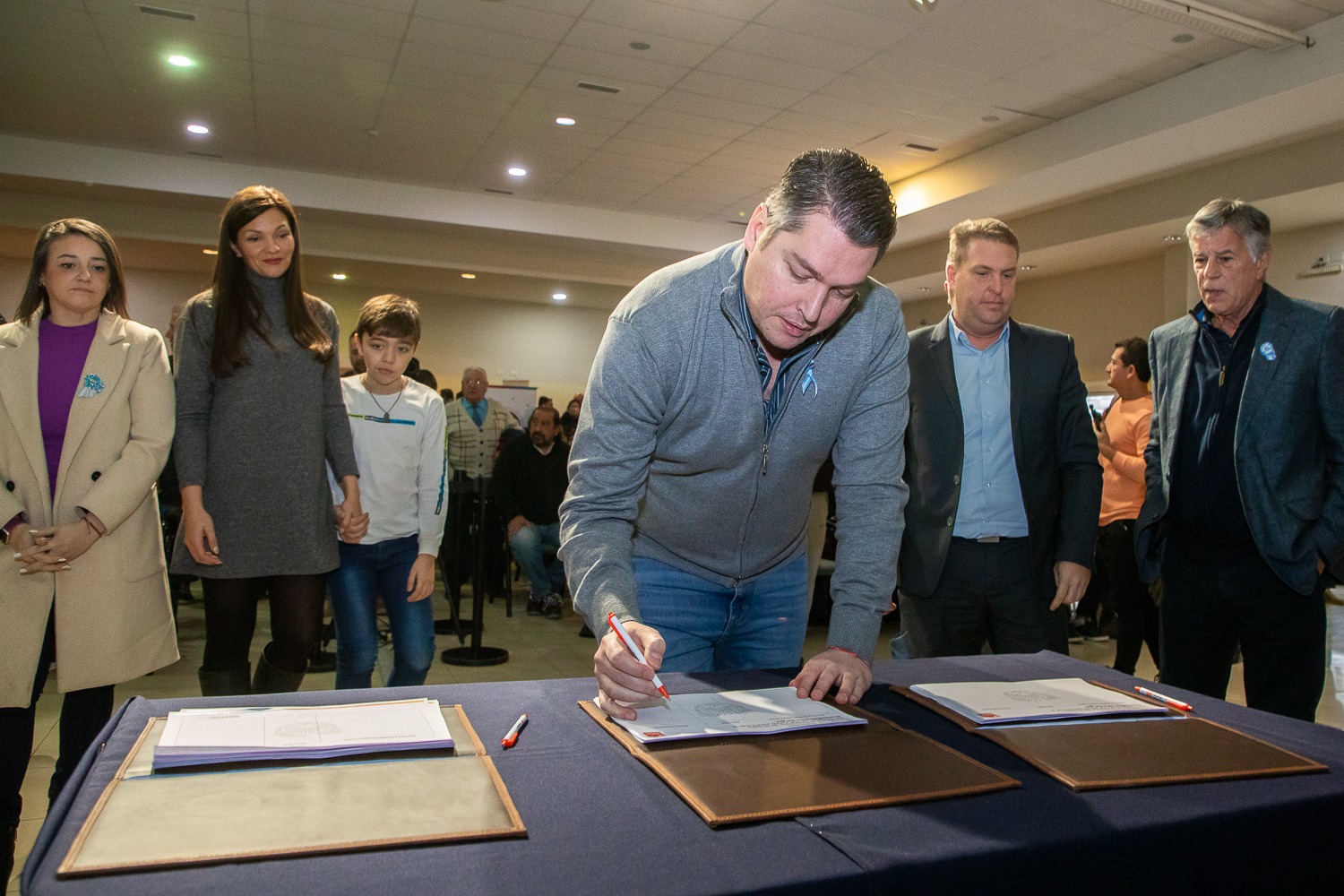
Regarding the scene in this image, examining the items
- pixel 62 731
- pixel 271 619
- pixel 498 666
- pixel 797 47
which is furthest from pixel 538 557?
pixel 62 731

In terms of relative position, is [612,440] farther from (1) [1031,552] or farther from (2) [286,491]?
(1) [1031,552]

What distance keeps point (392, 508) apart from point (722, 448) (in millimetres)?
1523

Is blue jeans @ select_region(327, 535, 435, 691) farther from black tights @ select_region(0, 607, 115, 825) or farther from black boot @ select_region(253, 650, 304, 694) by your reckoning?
black tights @ select_region(0, 607, 115, 825)

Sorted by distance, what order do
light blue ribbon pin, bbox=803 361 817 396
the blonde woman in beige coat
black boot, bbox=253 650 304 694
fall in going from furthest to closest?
black boot, bbox=253 650 304 694
the blonde woman in beige coat
light blue ribbon pin, bbox=803 361 817 396

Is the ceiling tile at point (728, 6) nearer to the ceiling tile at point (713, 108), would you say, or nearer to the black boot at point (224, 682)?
the ceiling tile at point (713, 108)

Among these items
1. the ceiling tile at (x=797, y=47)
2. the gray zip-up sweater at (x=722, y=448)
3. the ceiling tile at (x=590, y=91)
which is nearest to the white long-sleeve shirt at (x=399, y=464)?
the gray zip-up sweater at (x=722, y=448)

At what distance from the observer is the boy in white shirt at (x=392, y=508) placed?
8.89 ft

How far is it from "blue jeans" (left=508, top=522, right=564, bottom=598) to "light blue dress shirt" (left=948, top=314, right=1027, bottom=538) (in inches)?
160

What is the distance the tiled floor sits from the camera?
308 centimetres

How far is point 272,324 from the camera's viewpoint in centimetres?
243

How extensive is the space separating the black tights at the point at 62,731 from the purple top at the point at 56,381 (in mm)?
366

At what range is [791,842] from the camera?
884mm

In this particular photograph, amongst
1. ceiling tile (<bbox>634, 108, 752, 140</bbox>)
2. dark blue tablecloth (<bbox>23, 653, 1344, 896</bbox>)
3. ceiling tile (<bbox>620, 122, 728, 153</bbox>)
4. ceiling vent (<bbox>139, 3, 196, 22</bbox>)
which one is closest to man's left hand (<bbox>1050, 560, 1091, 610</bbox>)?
Answer: dark blue tablecloth (<bbox>23, 653, 1344, 896</bbox>)

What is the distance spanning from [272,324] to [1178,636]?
2.40 meters
